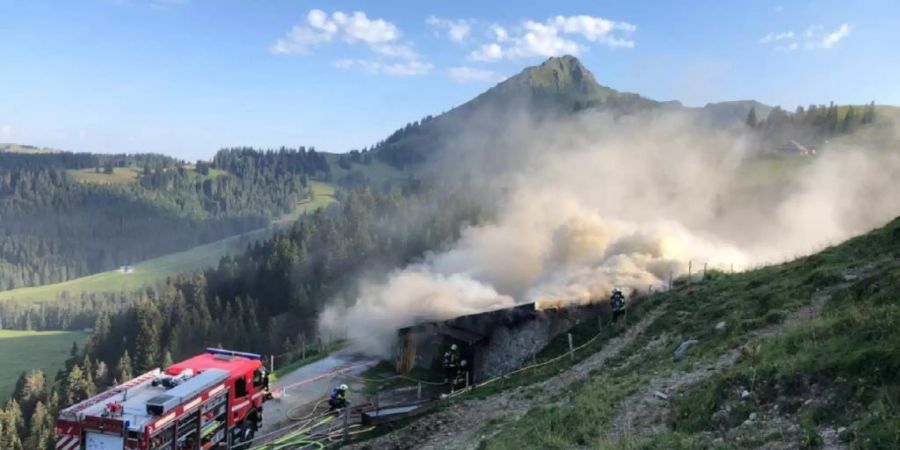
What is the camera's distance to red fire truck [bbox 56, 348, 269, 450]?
20578 mm

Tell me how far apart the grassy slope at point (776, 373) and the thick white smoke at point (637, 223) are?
550 inches

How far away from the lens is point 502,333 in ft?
129

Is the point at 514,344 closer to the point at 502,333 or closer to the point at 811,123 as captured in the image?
the point at 502,333

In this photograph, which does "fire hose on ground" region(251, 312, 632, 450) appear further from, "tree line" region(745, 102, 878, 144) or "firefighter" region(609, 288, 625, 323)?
"tree line" region(745, 102, 878, 144)

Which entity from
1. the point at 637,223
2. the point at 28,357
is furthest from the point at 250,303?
the point at 28,357

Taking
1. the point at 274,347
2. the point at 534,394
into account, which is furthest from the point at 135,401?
the point at 274,347

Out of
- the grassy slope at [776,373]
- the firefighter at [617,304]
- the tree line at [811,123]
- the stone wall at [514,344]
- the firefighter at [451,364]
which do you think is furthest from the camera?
the tree line at [811,123]

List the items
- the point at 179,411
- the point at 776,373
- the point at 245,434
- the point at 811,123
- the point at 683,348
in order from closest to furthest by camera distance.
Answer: the point at 776,373
the point at 179,411
the point at 683,348
the point at 245,434
the point at 811,123

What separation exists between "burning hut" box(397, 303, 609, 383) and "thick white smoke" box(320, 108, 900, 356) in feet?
4.64

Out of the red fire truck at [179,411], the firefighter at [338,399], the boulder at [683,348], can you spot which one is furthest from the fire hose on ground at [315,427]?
the boulder at [683,348]

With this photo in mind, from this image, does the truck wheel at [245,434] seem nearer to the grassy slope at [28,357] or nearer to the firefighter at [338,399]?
the firefighter at [338,399]

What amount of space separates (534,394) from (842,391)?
14526mm

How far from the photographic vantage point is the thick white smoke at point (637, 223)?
154 ft

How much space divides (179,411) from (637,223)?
62.5 meters
